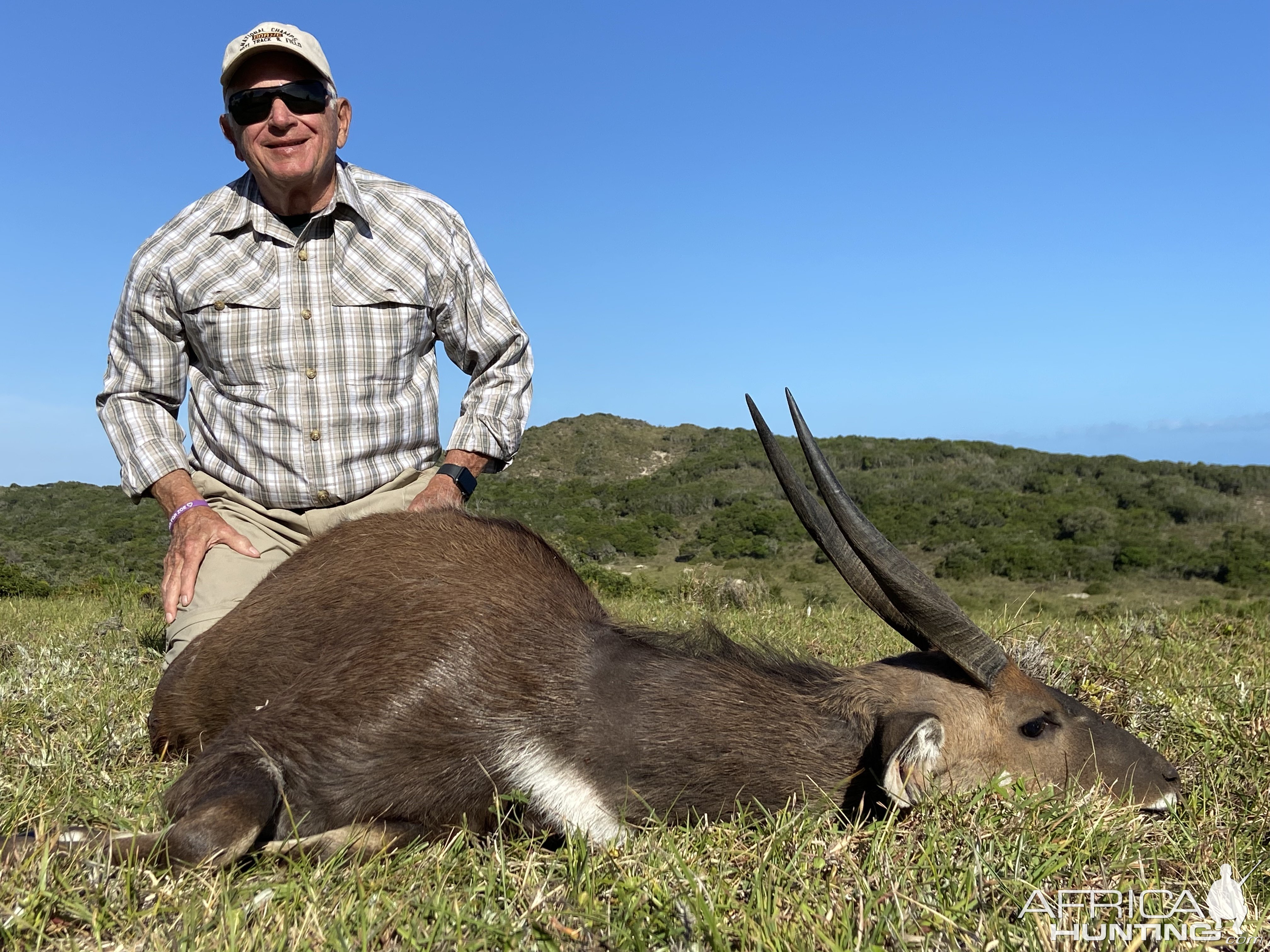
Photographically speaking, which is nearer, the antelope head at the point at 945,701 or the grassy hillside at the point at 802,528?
the antelope head at the point at 945,701

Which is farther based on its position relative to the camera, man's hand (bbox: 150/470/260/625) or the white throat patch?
man's hand (bbox: 150/470/260/625)

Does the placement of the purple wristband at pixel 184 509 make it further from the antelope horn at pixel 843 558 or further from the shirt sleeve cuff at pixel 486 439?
the antelope horn at pixel 843 558

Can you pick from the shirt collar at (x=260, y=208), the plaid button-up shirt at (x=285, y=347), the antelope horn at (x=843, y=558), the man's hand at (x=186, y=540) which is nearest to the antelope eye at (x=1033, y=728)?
the antelope horn at (x=843, y=558)

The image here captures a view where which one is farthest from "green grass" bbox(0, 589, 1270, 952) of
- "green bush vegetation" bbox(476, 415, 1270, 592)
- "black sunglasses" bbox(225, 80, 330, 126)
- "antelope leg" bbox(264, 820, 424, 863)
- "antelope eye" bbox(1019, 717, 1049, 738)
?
"green bush vegetation" bbox(476, 415, 1270, 592)

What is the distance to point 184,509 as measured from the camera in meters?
4.11

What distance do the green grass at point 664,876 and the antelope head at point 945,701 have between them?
0.34ft

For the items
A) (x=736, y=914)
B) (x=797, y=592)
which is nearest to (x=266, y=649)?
(x=736, y=914)

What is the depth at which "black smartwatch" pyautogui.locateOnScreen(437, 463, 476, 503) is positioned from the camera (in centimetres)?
441

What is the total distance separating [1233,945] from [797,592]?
40.4 ft

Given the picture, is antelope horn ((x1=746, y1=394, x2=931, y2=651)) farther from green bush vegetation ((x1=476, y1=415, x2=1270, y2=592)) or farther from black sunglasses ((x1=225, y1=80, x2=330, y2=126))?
green bush vegetation ((x1=476, y1=415, x2=1270, y2=592))

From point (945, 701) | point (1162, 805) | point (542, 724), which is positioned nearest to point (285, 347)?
point (542, 724)

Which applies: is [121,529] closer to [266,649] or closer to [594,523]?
[594,523]

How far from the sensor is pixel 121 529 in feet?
65.4

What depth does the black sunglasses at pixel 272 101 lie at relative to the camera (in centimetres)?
418
